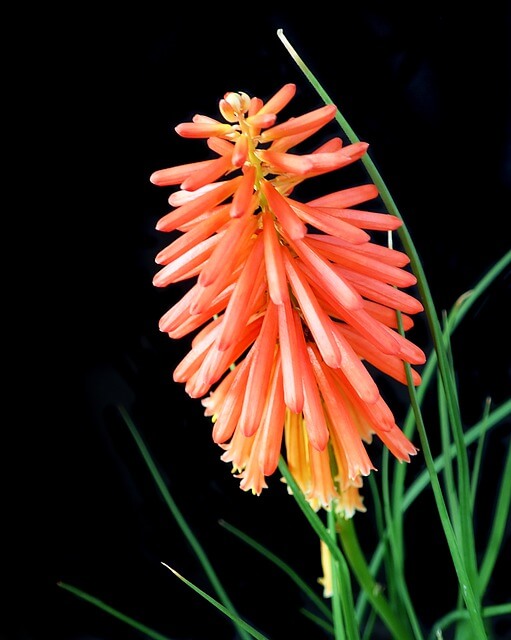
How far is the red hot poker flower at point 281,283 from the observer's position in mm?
412

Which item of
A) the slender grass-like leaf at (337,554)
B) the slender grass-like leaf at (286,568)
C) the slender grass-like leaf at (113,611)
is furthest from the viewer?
the slender grass-like leaf at (286,568)

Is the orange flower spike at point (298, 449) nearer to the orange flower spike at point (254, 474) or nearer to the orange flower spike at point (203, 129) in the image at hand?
the orange flower spike at point (254, 474)

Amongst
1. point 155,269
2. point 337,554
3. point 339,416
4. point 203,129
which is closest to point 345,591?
point 337,554

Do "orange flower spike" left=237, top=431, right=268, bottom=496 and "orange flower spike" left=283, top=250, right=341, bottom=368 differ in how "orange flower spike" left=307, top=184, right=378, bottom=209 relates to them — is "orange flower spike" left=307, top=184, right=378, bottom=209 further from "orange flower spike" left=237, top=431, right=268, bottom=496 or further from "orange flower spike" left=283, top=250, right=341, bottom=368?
"orange flower spike" left=237, top=431, right=268, bottom=496

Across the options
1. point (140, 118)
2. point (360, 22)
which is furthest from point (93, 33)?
point (360, 22)

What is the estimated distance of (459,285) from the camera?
2.90 ft

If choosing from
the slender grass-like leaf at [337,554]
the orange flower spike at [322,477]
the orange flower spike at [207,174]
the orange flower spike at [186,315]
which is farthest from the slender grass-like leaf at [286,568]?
the orange flower spike at [207,174]

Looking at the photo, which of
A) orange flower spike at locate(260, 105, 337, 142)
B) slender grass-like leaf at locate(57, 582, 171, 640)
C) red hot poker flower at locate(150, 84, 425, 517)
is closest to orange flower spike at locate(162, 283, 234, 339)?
red hot poker flower at locate(150, 84, 425, 517)

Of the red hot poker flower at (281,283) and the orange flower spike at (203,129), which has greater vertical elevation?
the orange flower spike at (203,129)

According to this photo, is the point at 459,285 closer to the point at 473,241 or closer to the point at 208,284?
the point at 473,241

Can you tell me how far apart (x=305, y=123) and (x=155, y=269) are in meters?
0.50

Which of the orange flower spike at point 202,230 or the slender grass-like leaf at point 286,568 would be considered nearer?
the orange flower spike at point 202,230

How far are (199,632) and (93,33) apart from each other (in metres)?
0.80

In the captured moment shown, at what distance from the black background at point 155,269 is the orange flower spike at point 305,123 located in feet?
1.36
